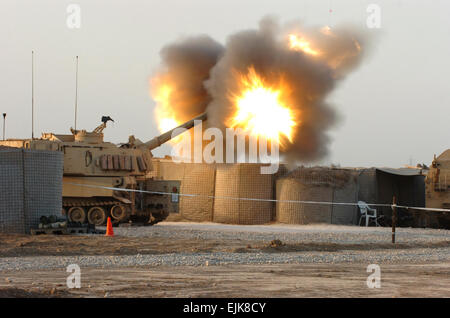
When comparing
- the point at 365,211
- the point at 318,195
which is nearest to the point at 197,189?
the point at 318,195

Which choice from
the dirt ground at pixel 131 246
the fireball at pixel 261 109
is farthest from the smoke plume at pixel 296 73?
the dirt ground at pixel 131 246

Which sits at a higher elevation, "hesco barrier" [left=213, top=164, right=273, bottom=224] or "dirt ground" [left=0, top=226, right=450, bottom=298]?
"hesco barrier" [left=213, top=164, right=273, bottom=224]

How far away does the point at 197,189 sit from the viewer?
3061 cm

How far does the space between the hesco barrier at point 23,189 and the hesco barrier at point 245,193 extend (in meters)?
9.91

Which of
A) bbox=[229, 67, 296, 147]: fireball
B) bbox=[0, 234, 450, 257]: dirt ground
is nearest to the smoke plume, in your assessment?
bbox=[229, 67, 296, 147]: fireball

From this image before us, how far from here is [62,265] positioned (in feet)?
45.0

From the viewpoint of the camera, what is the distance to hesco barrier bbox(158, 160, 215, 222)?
30.4 m

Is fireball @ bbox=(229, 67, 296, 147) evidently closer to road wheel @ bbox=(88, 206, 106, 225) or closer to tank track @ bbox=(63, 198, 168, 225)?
tank track @ bbox=(63, 198, 168, 225)

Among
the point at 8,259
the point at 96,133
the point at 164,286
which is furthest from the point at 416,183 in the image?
the point at 164,286

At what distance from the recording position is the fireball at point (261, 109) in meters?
27.8

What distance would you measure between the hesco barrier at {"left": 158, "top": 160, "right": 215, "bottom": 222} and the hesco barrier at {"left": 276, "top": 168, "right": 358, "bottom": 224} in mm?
2930

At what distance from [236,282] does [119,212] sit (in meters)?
17.0

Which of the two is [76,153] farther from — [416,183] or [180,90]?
[416,183]

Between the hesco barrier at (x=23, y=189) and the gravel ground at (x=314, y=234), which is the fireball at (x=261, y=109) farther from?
the hesco barrier at (x=23, y=189)
